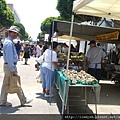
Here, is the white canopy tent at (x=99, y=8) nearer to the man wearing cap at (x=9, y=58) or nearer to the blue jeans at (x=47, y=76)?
the man wearing cap at (x=9, y=58)

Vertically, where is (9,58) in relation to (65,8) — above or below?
below

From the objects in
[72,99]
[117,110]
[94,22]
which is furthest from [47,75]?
[94,22]

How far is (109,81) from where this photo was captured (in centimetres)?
1104

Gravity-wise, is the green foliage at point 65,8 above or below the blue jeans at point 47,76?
above

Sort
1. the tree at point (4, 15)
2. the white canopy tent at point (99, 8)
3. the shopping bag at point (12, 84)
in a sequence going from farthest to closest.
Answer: the tree at point (4, 15)
the shopping bag at point (12, 84)
the white canopy tent at point (99, 8)

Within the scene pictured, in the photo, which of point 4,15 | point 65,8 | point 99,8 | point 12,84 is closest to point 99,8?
point 99,8

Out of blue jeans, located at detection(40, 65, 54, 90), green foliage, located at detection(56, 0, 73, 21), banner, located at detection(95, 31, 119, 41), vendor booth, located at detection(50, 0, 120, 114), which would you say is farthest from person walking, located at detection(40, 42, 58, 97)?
green foliage, located at detection(56, 0, 73, 21)

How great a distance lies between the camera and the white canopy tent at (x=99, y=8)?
5.25m

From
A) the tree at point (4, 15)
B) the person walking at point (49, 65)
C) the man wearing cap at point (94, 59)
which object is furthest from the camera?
the tree at point (4, 15)

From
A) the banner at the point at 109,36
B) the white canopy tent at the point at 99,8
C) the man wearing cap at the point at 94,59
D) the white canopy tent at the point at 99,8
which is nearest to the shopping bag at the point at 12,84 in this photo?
the white canopy tent at the point at 99,8

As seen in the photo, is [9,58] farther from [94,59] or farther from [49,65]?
[94,59]

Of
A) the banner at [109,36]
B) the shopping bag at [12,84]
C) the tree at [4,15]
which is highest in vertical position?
the tree at [4,15]

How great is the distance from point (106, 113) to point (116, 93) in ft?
8.88

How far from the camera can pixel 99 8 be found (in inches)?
245
